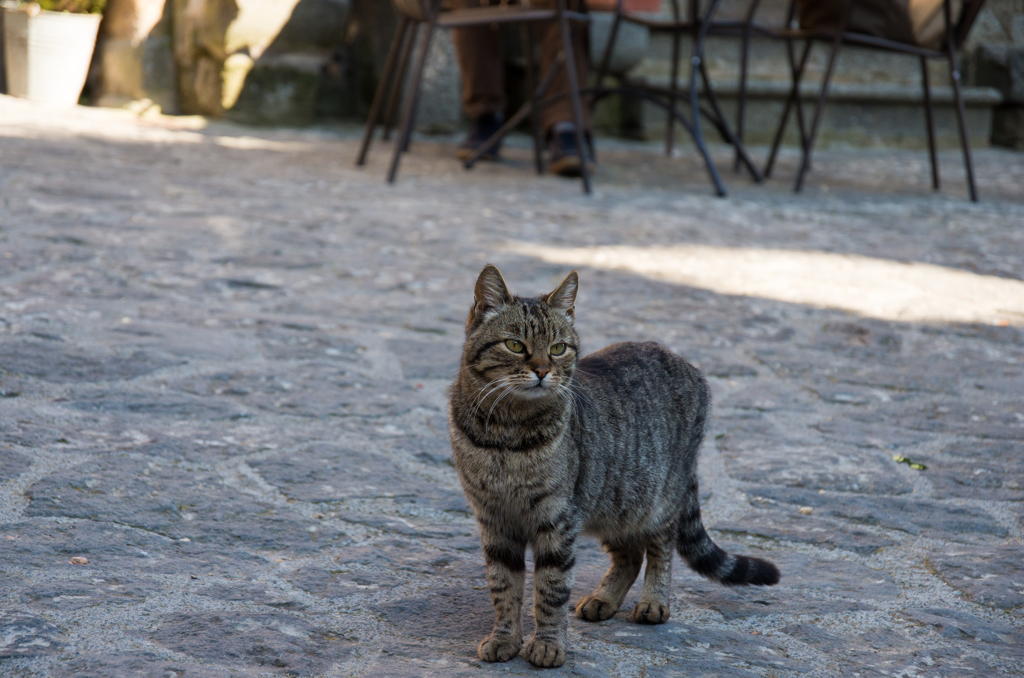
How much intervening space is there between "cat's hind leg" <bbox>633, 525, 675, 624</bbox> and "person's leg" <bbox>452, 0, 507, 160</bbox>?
492 centimetres

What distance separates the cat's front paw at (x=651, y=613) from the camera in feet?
5.90

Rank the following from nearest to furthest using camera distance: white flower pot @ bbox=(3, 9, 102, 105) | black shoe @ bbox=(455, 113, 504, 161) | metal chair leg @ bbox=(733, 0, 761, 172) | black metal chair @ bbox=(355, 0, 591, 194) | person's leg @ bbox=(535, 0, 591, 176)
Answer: black metal chair @ bbox=(355, 0, 591, 194) < person's leg @ bbox=(535, 0, 591, 176) < metal chair leg @ bbox=(733, 0, 761, 172) < black shoe @ bbox=(455, 113, 504, 161) < white flower pot @ bbox=(3, 9, 102, 105)

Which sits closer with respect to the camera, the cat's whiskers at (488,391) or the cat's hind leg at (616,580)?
the cat's whiskers at (488,391)

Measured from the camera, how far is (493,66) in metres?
6.47

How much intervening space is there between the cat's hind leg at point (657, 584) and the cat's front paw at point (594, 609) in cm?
5

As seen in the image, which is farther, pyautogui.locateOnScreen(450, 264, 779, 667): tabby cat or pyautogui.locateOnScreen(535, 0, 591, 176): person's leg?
pyautogui.locateOnScreen(535, 0, 591, 176): person's leg

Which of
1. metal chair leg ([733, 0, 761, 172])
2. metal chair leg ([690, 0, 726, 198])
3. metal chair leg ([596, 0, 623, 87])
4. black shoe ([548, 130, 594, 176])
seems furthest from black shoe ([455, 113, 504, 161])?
metal chair leg ([733, 0, 761, 172])

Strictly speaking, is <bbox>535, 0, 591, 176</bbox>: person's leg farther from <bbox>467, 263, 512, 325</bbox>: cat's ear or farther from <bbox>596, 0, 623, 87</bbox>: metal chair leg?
<bbox>467, 263, 512, 325</bbox>: cat's ear

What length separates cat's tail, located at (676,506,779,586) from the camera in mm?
1854

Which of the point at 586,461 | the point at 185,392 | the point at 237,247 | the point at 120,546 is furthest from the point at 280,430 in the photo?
the point at 237,247

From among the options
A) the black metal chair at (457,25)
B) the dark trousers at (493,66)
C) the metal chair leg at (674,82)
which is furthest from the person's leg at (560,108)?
the metal chair leg at (674,82)

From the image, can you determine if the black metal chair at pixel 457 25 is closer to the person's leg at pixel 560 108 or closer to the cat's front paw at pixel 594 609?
the person's leg at pixel 560 108

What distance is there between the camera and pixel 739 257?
14.8 feet

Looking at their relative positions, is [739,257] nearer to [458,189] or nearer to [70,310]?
[458,189]
